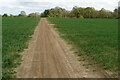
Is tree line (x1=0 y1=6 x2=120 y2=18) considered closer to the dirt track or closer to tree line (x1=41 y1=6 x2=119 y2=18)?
tree line (x1=41 y1=6 x2=119 y2=18)

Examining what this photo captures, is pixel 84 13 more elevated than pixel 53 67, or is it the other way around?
pixel 84 13

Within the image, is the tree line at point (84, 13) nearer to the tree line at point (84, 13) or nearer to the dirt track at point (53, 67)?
the tree line at point (84, 13)

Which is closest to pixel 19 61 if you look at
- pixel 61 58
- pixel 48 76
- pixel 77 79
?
pixel 61 58

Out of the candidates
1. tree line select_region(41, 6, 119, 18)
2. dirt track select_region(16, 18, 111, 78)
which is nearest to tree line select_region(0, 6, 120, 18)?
tree line select_region(41, 6, 119, 18)

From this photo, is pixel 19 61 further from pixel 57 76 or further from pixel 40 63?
pixel 57 76

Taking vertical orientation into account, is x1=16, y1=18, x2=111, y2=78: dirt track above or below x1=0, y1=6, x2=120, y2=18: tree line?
below

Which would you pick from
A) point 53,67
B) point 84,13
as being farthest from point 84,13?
point 53,67

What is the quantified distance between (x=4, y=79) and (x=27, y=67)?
1547mm

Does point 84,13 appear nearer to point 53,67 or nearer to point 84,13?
point 84,13

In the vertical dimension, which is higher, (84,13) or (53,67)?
(84,13)

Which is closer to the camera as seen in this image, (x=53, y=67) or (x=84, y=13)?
(x=53, y=67)

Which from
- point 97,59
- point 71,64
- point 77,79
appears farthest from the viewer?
point 97,59

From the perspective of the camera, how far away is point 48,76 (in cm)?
692

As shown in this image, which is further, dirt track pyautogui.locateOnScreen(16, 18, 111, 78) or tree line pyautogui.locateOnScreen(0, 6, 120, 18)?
tree line pyautogui.locateOnScreen(0, 6, 120, 18)
